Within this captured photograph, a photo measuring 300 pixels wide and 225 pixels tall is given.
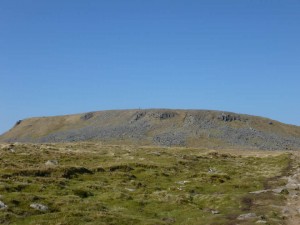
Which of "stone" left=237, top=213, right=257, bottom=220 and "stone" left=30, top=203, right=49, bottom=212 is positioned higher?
"stone" left=237, top=213, right=257, bottom=220

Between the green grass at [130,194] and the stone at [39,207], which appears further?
the stone at [39,207]

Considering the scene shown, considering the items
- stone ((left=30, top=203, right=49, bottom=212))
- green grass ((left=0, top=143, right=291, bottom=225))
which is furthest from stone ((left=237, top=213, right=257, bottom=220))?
stone ((left=30, top=203, right=49, bottom=212))

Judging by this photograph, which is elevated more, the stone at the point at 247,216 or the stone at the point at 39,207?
the stone at the point at 247,216

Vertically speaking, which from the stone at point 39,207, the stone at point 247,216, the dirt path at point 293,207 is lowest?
the stone at point 39,207

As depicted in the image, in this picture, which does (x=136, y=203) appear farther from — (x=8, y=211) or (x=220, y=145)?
→ (x=220, y=145)

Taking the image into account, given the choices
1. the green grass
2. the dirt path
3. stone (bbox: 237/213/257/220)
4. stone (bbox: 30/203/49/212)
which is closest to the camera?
the green grass

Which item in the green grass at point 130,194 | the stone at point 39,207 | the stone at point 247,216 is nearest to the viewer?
the green grass at point 130,194

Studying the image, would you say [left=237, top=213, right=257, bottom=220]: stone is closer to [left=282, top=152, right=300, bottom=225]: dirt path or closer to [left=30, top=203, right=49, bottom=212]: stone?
[left=282, top=152, right=300, bottom=225]: dirt path

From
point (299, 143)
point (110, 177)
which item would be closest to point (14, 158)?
point (110, 177)

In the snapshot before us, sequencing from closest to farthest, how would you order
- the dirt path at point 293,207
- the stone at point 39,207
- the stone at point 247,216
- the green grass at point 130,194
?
1. the green grass at point 130,194
2. the stone at point 39,207
3. the dirt path at point 293,207
4. the stone at point 247,216

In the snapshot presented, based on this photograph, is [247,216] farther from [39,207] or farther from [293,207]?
[39,207]

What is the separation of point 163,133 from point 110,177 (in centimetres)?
13948

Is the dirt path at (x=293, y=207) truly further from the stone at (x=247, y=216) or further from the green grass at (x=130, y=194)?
the stone at (x=247, y=216)

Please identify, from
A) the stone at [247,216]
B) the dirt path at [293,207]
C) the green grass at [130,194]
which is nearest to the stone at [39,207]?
the green grass at [130,194]
